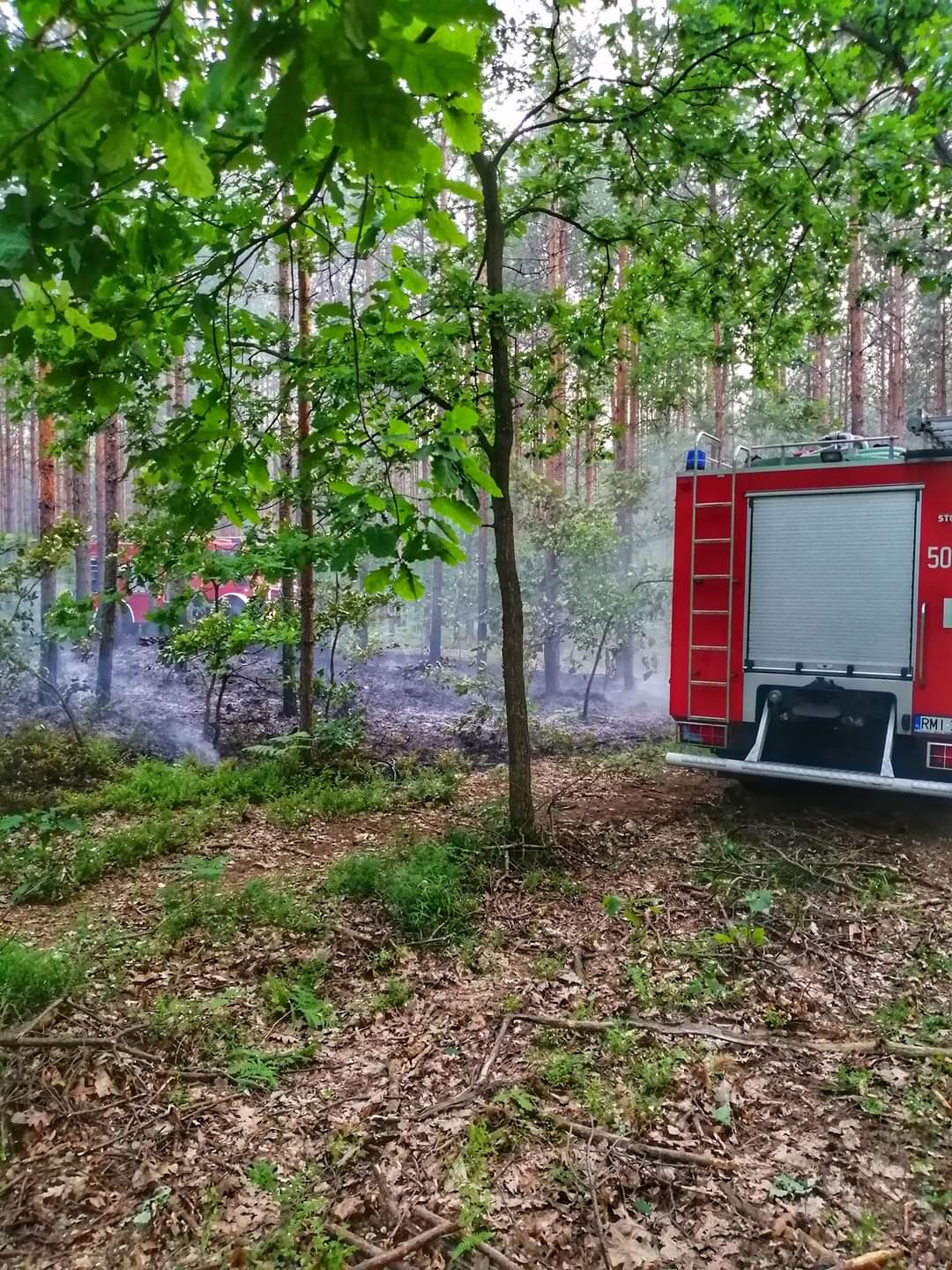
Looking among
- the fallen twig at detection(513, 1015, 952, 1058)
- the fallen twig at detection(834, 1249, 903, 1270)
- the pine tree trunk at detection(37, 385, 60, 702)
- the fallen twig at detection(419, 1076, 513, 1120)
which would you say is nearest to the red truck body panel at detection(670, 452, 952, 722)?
the fallen twig at detection(513, 1015, 952, 1058)

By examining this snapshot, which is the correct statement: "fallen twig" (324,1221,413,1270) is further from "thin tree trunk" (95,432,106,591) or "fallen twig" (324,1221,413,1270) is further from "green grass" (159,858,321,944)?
"thin tree trunk" (95,432,106,591)

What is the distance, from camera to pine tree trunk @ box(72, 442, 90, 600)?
36.4 ft

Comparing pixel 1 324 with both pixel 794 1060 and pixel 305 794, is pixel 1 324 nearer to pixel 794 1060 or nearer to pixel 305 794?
pixel 794 1060

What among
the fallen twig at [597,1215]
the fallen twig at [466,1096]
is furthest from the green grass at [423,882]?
the fallen twig at [597,1215]

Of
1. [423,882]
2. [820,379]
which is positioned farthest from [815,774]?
[820,379]

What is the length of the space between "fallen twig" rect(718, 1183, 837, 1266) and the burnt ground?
8.19 m

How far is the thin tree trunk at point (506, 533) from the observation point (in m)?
5.94

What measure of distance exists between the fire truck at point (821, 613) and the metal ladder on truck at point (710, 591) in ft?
0.04

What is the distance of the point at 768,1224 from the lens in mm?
2830

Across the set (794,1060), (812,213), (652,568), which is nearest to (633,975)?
(794,1060)

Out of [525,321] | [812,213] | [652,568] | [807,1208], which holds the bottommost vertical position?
[807,1208]

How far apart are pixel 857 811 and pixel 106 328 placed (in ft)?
24.1

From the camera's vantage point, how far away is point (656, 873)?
612 cm

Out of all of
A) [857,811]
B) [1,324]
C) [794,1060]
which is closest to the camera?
[1,324]
